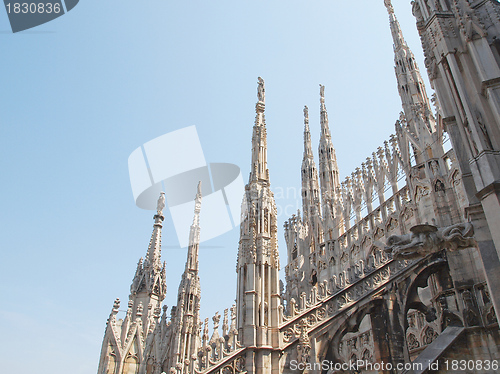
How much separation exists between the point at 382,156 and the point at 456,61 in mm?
13751

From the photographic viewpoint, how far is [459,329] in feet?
30.5

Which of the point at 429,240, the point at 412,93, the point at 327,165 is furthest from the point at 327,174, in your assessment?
the point at 429,240

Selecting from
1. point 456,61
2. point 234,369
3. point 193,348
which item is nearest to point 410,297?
point 234,369

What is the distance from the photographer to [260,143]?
581 inches

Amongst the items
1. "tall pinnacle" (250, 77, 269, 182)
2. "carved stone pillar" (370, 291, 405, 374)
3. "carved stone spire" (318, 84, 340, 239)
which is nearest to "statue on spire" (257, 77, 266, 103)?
"tall pinnacle" (250, 77, 269, 182)

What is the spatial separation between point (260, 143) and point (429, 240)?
29.5ft

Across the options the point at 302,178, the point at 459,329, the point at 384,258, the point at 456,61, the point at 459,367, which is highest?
the point at 302,178

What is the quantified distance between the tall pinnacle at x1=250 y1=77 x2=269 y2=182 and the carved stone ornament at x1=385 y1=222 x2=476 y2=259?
7394mm

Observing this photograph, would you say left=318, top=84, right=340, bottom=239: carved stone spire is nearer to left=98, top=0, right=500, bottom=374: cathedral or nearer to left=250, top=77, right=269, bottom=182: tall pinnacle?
left=98, top=0, right=500, bottom=374: cathedral

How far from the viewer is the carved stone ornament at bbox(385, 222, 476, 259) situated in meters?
6.43

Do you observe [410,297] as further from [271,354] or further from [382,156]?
[382,156]

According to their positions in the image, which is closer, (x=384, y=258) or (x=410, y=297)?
(x=410, y=297)

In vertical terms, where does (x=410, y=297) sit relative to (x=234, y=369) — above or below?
above

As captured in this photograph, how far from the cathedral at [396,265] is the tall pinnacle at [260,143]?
2.0 inches
